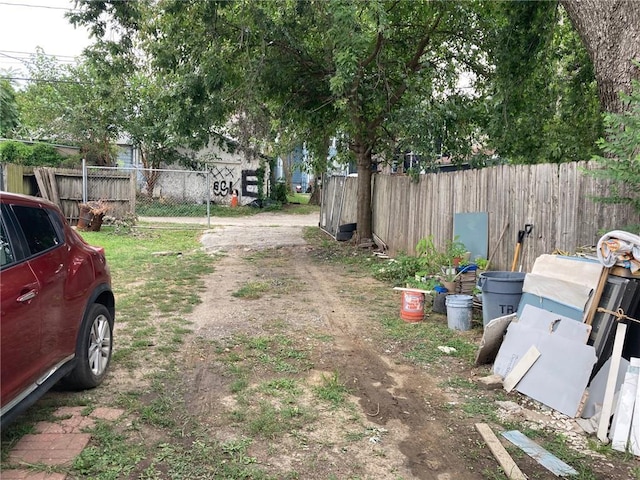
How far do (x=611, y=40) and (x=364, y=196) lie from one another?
846cm

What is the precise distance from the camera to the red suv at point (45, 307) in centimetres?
303

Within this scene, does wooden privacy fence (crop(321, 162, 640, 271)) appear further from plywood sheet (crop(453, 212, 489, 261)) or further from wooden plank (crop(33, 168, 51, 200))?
wooden plank (crop(33, 168, 51, 200))

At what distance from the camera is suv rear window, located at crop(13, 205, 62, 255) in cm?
356

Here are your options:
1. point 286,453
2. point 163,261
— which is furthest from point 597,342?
point 163,261

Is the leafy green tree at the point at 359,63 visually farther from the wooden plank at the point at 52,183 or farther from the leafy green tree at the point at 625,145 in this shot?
the wooden plank at the point at 52,183

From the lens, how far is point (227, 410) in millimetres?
4031

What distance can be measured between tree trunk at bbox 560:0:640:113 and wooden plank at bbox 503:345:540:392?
9.52ft

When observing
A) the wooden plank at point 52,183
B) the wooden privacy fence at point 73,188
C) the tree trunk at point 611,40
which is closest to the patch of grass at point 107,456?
the tree trunk at point 611,40

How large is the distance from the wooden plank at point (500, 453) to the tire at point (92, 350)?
3.17 m

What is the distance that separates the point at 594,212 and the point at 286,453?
4.36m

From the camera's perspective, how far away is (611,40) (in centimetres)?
556

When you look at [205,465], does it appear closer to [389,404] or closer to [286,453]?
[286,453]

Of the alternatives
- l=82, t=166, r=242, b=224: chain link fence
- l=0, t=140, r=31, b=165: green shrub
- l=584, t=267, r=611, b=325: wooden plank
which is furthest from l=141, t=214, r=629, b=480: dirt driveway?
l=0, t=140, r=31, b=165: green shrub

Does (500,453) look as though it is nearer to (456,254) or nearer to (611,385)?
(611,385)
